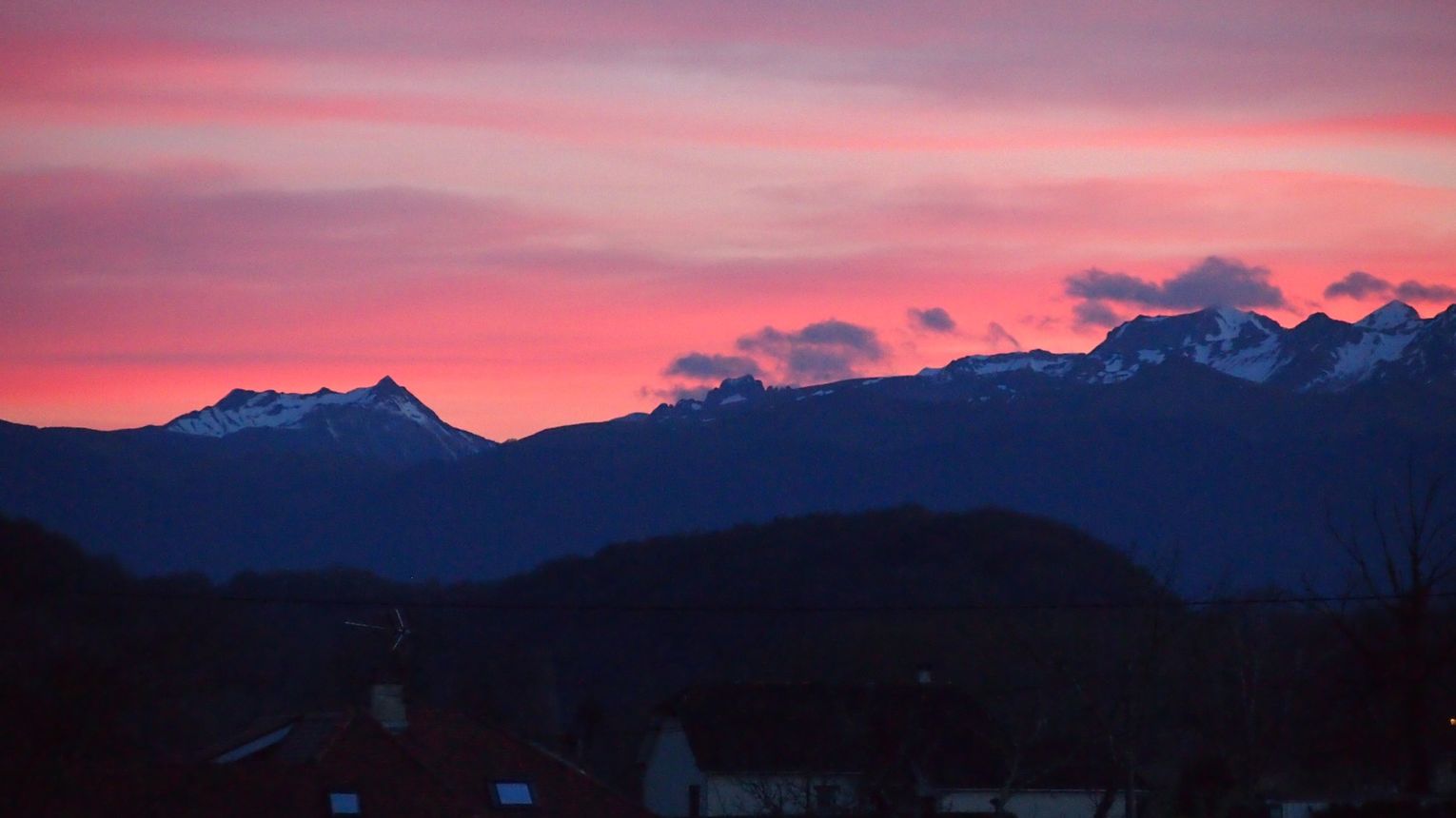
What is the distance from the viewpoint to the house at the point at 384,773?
1250 inches

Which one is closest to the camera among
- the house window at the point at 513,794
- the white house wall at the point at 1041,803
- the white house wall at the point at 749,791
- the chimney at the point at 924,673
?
the house window at the point at 513,794

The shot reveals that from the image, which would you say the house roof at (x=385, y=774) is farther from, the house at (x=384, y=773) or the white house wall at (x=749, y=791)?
the white house wall at (x=749, y=791)

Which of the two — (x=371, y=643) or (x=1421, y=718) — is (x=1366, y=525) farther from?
(x=1421, y=718)

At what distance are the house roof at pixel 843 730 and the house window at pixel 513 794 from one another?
1084 centimetres

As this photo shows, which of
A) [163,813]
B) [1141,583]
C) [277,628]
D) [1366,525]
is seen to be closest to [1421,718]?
[163,813]

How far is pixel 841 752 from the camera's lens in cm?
4706

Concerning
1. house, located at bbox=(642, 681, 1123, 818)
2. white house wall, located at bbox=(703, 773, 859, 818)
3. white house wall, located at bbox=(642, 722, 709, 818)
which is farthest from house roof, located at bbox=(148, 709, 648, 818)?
white house wall, located at bbox=(642, 722, 709, 818)

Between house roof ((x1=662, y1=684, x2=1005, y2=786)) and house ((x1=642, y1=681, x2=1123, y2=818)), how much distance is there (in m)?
0.03

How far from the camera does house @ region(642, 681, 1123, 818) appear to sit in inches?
1834

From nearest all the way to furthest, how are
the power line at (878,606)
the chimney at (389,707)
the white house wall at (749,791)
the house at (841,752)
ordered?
1. the chimney at (389,707)
2. the power line at (878,606)
3. the white house wall at (749,791)
4. the house at (841,752)

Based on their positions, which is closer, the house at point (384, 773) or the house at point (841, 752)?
the house at point (384, 773)

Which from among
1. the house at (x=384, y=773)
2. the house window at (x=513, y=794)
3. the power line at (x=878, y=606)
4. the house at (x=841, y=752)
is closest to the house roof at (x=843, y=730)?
the house at (x=841, y=752)

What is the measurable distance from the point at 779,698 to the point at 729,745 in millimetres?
2127

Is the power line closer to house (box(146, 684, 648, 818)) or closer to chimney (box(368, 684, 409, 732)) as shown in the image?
chimney (box(368, 684, 409, 732))
